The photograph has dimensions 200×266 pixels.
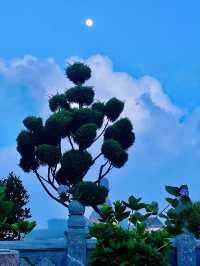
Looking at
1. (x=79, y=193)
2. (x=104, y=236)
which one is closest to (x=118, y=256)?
(x=104, y=236)

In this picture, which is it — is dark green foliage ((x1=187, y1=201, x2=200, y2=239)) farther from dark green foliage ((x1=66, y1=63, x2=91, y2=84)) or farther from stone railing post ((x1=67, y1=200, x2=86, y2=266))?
dark green foliage ((x1=66, y1=63, x2=91, y2=84))

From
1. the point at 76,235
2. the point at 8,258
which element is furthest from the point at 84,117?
the point at 8,258

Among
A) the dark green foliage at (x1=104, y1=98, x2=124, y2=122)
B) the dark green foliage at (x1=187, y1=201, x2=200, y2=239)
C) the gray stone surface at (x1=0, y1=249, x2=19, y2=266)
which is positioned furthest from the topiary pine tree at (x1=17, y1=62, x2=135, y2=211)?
the gray stone surface at (x1=0, y1=249, x2=19, y2=266)

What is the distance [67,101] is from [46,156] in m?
4.31

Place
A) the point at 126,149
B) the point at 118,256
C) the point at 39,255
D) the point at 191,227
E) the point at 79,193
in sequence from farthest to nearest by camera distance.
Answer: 1. the point at 126,149
2. the point at 79,193
3. the point at 191,227
4. the point at 39,255
5. the point at 118,256

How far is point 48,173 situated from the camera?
28.8m

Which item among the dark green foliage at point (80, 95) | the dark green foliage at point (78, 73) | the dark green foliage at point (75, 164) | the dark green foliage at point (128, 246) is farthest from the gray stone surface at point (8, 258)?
the dark green foliage at point (78, 73)

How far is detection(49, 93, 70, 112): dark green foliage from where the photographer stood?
30.0m

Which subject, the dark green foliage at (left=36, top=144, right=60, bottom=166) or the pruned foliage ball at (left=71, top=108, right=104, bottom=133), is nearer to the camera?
the dark green foliage at (left=36, top=144, right=60, bottom=166)

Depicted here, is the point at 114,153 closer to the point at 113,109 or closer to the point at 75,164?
the point at 75,164

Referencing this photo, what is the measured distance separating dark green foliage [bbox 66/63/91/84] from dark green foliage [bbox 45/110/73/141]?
2874mm

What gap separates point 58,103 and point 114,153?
191 inches

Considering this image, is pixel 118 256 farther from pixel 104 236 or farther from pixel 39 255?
pixel 39 255

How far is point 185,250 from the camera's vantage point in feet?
38.2
